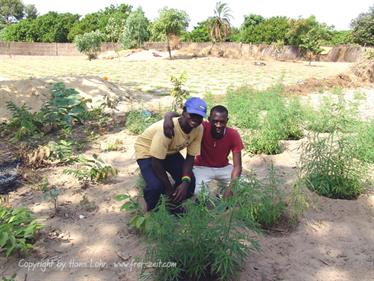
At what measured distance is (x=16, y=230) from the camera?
2.99 meters

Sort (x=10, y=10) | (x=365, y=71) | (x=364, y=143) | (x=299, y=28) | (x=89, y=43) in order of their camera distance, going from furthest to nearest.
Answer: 1. (x=10, y=10)
2. (x=299, y=28)
3. (x=89, y=43)
4. (x=365, y=71)
5. (x=364, y=143)

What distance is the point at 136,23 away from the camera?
31.8 meters

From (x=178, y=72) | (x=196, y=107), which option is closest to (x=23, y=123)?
(x=196, y=107)

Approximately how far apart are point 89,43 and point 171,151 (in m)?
28.7

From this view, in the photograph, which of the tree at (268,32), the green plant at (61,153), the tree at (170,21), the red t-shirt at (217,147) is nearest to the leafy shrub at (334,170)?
the red t-shirt at (217,147)

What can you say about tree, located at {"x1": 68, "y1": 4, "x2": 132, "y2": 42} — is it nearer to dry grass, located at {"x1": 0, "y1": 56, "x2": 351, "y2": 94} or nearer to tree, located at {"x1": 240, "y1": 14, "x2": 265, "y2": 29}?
tree, located at {"x1": 240, "y1": 14, "x2": 265, "y2": 29}

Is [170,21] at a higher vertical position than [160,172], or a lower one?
higher

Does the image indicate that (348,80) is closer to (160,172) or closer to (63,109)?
(63,109)

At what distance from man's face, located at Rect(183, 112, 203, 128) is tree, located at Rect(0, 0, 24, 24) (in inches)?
2990

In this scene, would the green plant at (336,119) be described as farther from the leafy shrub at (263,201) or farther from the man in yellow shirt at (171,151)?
the man in yellow shirt at (171,151)

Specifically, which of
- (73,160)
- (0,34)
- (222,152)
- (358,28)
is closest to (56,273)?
(222,152)

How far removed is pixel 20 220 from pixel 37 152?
5.91ft

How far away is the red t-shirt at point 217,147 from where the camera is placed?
3.52 metres

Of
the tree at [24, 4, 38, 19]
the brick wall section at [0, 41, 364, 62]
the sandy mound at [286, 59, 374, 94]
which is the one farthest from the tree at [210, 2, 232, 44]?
the tree at [24, 4, 38, 19]
